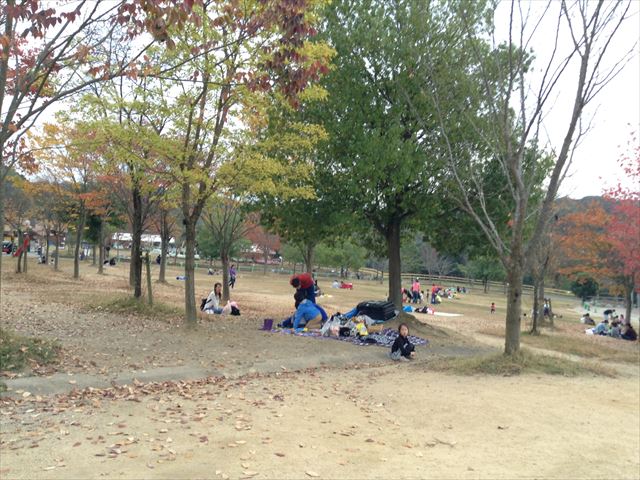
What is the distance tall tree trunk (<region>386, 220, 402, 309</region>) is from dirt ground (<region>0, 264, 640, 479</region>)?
5.00 m

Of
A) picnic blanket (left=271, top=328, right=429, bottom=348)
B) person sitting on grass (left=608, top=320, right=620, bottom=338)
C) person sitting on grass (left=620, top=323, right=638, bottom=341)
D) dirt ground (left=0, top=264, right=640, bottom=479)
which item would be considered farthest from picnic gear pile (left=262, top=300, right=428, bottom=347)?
person sitting on grass (left=608, top=320, right=620, bottom=338)

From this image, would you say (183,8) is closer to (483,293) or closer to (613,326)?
(613,326)

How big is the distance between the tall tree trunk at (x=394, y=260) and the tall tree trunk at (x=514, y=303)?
548cm

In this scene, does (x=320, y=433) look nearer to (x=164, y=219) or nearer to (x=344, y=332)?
(x=344, y=332)

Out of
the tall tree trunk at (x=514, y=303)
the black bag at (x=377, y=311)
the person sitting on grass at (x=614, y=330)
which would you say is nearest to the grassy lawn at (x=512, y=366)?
the tall tree trunk at (x=514, y=303)

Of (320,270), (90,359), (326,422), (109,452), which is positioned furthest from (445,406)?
(320,270)

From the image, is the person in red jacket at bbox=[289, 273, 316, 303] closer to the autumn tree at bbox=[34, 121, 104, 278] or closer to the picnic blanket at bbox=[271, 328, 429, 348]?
the picnic blanket at bbox=[271, 328, 429, 348]

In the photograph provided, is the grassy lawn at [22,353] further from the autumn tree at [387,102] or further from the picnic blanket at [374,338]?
the autumn tree at [387,102]

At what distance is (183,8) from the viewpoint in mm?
4828

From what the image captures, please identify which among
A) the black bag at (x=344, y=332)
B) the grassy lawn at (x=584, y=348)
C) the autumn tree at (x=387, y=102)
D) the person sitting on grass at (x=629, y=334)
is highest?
the autumn tree at (x=387, y=102)

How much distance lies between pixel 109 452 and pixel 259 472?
1369 mm

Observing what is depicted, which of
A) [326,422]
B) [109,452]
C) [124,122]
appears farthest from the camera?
[124,122]

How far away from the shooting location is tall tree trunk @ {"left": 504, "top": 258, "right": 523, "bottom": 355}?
33.7 ft

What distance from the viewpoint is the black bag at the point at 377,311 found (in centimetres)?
1485
